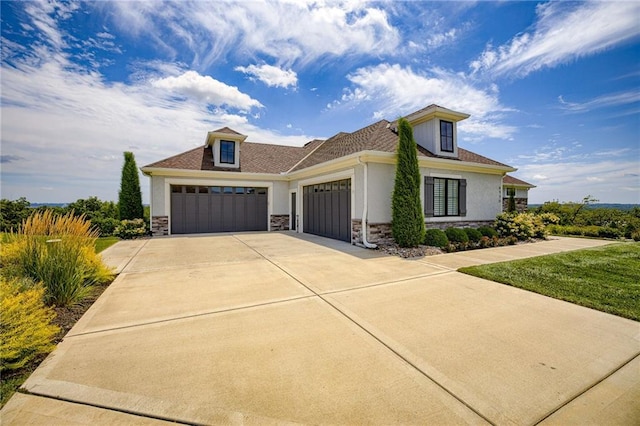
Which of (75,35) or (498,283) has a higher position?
(75,35)

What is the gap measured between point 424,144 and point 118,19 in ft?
37.2

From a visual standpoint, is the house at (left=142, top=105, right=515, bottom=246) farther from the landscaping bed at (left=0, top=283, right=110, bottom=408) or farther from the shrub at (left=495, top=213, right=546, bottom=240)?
the landscaping bed at (left=0, top=283, right=110, bottom=408)

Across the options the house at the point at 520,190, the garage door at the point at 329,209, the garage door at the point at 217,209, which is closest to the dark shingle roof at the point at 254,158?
the garage door at the point at 217,209

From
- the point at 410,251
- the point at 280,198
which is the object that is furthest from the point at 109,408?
the point at 280,198

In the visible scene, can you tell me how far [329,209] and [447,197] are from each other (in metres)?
5.07

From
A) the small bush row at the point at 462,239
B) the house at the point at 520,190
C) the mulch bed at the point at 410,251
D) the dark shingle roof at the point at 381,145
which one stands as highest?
the dark shingle roof at the point at 381,145

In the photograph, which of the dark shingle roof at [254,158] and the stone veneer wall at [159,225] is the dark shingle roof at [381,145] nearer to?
the dark shingle roof at [254,158]

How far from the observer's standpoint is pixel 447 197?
11.3m

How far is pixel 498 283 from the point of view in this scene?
5.45m

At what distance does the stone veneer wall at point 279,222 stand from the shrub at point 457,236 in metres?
8.65

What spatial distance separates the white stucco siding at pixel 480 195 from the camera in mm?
11632

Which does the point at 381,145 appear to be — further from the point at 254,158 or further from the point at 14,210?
the point at 14,210

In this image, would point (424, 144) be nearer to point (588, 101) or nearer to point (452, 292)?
point (588, 101)

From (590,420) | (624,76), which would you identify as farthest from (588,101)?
(590,420)
